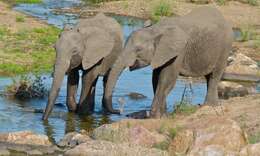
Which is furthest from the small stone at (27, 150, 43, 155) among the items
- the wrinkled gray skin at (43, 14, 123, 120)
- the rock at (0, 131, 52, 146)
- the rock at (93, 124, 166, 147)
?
the wrinkled gray skin at (43, 14, 123, 120)

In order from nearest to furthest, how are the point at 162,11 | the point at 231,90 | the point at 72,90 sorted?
the point at 72,90 → the point at 231,90 → the point at 162,11

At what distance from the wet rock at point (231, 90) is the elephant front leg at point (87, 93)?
3.67 m

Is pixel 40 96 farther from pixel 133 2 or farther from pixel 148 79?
pixel 133 2

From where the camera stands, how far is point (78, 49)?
1702 centimetres

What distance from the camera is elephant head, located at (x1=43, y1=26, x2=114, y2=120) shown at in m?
16.4

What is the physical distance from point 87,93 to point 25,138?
3.55 m

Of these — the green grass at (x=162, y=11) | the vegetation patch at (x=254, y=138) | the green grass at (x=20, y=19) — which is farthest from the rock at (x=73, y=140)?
the green grass at (x=162, y=11)

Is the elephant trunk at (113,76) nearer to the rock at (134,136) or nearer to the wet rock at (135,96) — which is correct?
the rock at (134,136)

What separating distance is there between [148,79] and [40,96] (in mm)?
3602

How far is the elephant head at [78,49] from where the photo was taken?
53.7 ft

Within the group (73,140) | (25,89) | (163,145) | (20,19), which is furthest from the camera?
(20,19)

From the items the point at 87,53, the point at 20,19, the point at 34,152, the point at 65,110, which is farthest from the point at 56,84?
the point at 20,19

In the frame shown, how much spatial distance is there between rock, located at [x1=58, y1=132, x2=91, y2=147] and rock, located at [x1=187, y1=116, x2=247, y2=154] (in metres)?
1.94

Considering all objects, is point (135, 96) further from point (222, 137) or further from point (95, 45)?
point (222, 137)
